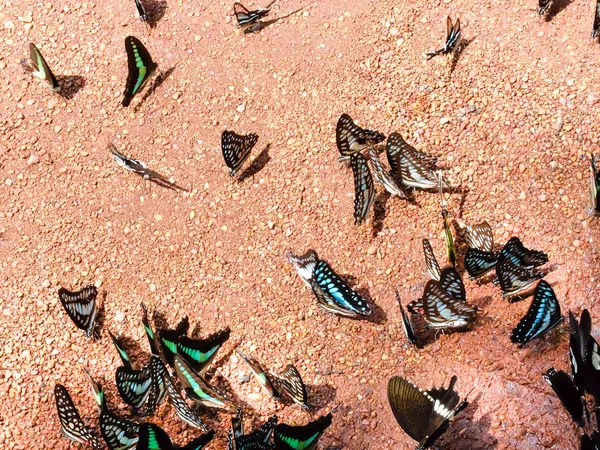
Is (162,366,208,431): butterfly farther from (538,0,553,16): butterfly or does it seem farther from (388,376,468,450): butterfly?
(538,0,553,16): butterfly

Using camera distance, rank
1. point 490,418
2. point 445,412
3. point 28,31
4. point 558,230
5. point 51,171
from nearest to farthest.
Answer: point 445,412 < point 490,418 < point 558,230 < point 51,171 < point 28,31

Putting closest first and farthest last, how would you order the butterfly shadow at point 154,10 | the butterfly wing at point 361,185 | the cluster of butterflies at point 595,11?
the butterfly wing at point 361,185 < the cluster of butterflies at point 595,11 < the butterfly shadow at point 154,10

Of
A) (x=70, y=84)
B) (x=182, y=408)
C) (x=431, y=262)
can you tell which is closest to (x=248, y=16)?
(x=70, y=84)

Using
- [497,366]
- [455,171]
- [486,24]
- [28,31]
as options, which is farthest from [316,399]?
[28,31]

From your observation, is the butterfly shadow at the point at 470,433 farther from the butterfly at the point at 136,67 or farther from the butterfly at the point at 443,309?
the butterfly at the point at 136,67

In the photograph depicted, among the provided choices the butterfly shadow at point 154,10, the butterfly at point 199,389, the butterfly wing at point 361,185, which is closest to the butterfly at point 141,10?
the butterfly shadow at point 154,10

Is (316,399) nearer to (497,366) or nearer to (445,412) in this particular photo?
(445,412)

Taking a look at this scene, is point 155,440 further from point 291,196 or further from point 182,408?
point 291,196

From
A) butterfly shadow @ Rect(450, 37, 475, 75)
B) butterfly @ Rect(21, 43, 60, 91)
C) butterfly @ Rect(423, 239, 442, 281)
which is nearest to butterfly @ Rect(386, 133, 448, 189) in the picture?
butterfly @ Rect(423, 239, 442, 281)
